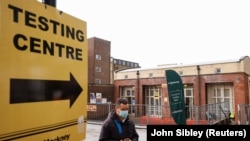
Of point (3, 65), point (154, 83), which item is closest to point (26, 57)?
point (3, 65)

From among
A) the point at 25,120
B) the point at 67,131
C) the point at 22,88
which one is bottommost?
the point at 67,131

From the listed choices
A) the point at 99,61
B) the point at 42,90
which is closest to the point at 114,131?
the point at 42,90

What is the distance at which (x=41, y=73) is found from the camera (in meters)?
1.79

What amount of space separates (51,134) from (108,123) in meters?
1.99

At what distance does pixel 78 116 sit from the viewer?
2195 millimetres

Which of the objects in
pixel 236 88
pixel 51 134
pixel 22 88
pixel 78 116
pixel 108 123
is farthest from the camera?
pixel 236 88

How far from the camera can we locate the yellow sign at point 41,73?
1.56m

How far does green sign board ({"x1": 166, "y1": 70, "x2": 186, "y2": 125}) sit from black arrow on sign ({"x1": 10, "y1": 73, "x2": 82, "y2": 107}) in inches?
234

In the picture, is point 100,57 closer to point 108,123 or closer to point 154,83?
point 154,83

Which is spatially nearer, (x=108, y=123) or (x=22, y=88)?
(x=22, y=88)

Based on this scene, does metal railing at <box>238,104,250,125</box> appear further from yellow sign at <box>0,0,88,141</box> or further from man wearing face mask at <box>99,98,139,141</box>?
yellow sign at <box>0,0,88,141</box>

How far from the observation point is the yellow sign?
1.56 meters

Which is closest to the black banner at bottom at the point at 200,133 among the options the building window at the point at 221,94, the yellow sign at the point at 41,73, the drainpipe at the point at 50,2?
the yellow sign at the point at 41,73

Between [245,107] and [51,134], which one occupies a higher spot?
[51,134]
